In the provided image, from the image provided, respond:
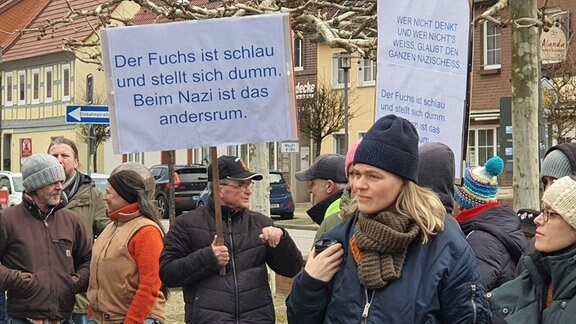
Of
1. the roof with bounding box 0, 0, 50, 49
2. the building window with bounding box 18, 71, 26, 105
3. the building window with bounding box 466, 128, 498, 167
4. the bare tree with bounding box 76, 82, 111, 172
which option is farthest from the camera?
the roof with bounding box 0, 0, 50, 49

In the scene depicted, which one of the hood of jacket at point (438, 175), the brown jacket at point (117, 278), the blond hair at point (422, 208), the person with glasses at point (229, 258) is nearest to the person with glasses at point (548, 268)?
the hood of jacket at point (438, 175)

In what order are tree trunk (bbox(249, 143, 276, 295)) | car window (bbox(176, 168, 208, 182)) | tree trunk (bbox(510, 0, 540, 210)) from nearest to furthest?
1. tree trunk (bbox(510, 0, 540, 210))
2. tree trunk (bbox(249, 143, 276, 295))
3. car window (bbox(176, 168, 208, 182))

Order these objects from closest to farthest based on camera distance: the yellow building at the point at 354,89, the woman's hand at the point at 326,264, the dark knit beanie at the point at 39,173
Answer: the woman's hand at the point at 326,264
the dark knit beanie at the point at 39,173
the yellow building at the point at 354,89

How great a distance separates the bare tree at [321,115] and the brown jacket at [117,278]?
28858 mm

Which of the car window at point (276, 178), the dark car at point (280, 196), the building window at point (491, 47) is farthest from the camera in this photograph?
the building window at point (491, 47)

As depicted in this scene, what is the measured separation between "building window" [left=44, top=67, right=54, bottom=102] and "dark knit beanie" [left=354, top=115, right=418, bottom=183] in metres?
52.1

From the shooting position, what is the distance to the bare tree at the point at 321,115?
34.9m

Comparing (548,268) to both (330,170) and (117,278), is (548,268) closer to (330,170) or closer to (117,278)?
(330,170)

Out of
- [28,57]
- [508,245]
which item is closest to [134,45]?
[508,245]

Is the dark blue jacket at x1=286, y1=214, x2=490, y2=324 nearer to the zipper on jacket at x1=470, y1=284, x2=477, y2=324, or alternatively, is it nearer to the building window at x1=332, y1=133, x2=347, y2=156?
the zipper on jacket at x1=470, y1=284, x2=477, y2=324

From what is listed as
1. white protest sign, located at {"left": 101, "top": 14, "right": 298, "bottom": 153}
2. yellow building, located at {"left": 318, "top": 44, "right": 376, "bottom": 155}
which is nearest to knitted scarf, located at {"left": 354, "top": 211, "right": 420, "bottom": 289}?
white protest sign, located at {"left": 101, "top": 14, "right": 298, "bottom": 153}

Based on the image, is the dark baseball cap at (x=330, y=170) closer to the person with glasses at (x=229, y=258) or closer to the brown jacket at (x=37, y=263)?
the person with glasses at (x=229, y=258)

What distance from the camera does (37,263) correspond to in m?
6.12

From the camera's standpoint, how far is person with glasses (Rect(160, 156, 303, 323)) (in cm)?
536
